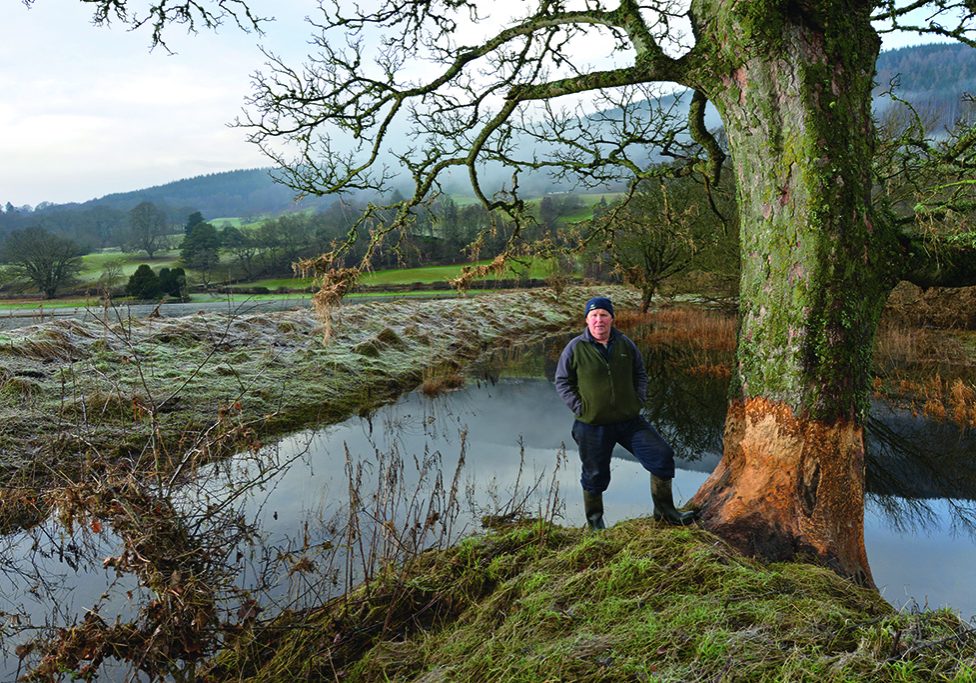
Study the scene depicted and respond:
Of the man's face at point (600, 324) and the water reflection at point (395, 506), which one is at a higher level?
the man's face at point (600, 324)

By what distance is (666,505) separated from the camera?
17.7 feet

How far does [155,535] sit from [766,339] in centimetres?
523

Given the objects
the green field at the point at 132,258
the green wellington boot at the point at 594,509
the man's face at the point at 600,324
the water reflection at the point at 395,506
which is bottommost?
the water reflection at the point at 395,506

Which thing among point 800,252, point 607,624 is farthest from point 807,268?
point 607,624

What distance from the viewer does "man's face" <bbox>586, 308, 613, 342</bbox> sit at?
534cm

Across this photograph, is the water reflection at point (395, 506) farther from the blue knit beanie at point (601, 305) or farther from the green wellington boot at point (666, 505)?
the blue knit beanie at point (601, 305)

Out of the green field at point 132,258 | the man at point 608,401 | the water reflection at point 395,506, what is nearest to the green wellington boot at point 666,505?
the man at point 608,401

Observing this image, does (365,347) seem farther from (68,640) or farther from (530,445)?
(68,640)

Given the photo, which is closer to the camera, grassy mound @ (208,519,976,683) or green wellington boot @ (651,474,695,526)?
grassy mound @ (208,519,976,683)

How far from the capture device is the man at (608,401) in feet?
17.5

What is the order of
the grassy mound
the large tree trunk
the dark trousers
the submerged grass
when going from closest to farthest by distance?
the grassy mound < the large tree trunk < the dark trousers < the submerged grass

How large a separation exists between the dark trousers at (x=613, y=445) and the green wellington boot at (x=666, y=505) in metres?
0.09

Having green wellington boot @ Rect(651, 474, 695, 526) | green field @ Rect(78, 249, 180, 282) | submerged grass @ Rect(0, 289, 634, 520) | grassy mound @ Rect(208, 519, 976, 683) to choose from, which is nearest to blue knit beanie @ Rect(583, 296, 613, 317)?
green wellington boot @ Rect(651, 474, 695, 526)

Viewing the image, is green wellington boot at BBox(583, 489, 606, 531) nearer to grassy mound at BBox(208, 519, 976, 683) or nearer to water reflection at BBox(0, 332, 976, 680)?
grassy mound at BBox(208, 519, 976, 683)
